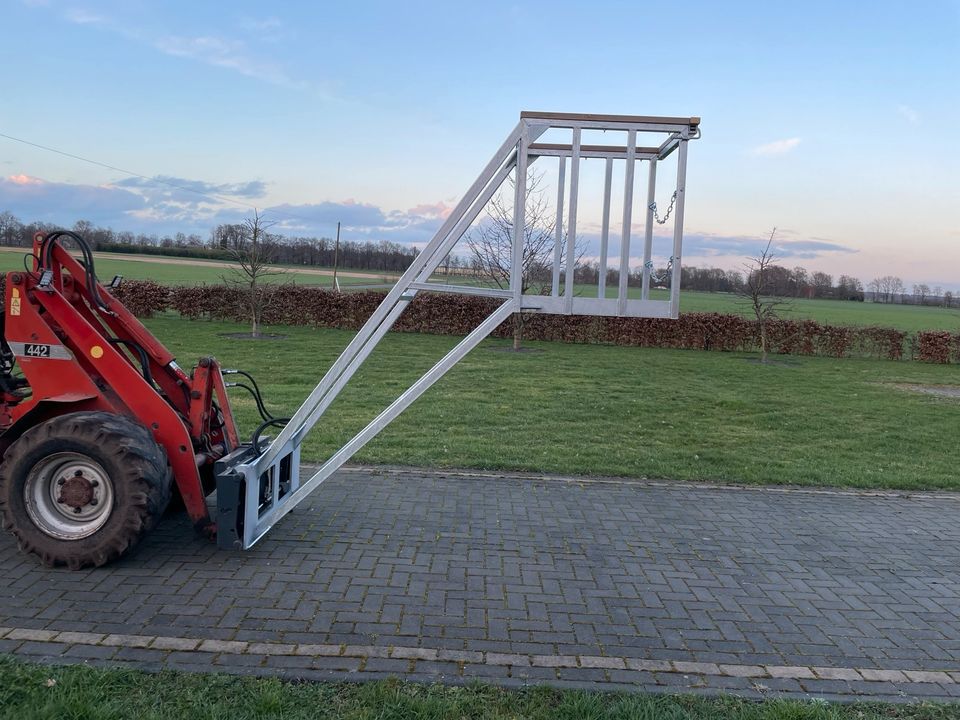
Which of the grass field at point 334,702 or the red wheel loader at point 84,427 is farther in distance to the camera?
the red wheel loader at point 84,427

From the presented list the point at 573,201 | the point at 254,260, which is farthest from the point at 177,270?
the point at 573,201

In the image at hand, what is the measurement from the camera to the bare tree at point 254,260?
76.0 feet

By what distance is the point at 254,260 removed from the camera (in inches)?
913

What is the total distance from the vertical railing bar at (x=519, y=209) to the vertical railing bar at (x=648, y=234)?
88cm

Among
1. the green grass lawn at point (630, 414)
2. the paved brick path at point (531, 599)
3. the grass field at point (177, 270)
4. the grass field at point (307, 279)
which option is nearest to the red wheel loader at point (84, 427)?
the paved brick path at point (531, 599)

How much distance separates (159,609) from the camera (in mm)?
4203

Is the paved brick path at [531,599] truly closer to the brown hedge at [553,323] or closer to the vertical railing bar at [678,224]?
the vertical railing bar at [678,224]

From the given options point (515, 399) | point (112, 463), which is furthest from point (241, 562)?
point (515, 399)

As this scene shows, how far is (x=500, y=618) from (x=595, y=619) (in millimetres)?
580

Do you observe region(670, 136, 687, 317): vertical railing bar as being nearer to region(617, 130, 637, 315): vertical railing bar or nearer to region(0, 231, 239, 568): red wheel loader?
region(617, 130, 637, 315): vertical railing bar

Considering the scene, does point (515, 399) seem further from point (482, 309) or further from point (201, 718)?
point (482, 309)

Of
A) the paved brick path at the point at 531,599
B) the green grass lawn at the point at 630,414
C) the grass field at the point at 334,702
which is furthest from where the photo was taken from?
the green grass lawn at the point at 630,414

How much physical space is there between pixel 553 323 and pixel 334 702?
21.9 meters

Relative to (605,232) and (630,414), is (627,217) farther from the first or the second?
(630,414)
